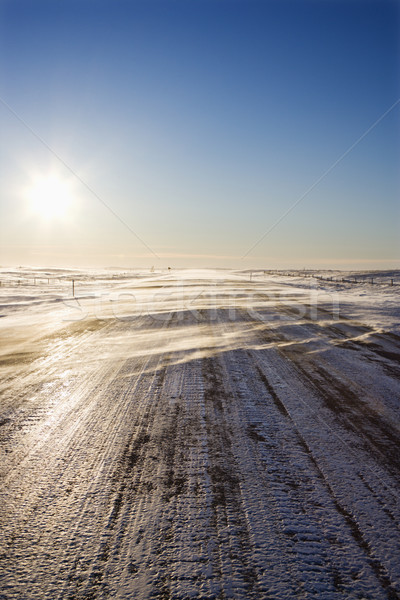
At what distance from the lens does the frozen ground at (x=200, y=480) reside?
1430mm

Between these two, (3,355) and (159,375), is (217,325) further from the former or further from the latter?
(3,355)

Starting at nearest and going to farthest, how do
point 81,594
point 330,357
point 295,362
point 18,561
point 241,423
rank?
1. point 81,594
2. point 18,561
3. point 241,423
4. point 295,362
5. point 330,357

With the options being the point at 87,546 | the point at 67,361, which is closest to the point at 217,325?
the point at 67,361

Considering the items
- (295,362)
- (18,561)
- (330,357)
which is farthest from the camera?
(330,357)

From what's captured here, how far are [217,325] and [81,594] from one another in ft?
23.5

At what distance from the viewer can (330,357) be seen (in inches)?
213

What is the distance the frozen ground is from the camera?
1430 millimetres

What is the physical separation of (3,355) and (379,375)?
6118mm

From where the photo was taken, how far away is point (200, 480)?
2.11m

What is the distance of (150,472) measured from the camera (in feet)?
7.23

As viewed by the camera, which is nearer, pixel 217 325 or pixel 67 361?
pixel 67 361

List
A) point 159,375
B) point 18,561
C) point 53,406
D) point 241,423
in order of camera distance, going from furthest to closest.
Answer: point 159,375, point 53,406, point 241,423, point 18,561

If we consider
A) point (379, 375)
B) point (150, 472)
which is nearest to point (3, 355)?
point (150, 472)

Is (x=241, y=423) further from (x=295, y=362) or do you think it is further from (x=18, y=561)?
(x=295, y=362)
